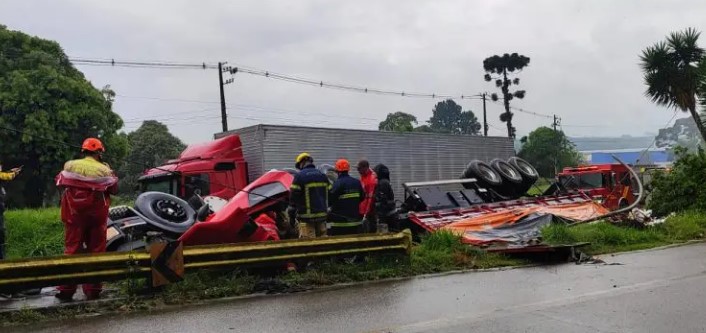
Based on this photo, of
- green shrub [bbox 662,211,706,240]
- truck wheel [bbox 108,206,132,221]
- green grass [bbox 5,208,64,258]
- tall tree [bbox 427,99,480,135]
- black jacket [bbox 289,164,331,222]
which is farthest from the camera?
tall tree [bbox 427,99,480,135]

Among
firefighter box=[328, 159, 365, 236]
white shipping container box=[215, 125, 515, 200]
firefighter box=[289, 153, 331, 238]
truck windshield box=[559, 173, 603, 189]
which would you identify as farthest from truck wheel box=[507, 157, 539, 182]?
firefighter box=[289, 153, 331, 238]

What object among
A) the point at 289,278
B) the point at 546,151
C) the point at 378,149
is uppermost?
the point at 546,151

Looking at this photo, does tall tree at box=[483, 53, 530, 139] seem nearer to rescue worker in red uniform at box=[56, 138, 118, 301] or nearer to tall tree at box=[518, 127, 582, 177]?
tall tree at box=[518, 127, 582, 177]

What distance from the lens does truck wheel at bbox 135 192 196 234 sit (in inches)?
360

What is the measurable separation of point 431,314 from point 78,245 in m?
3.90

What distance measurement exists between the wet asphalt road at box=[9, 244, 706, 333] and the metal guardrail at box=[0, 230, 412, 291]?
1.96 ft

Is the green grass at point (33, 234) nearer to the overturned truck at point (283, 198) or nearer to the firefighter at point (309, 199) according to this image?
the overturned truck at point (283, 198)

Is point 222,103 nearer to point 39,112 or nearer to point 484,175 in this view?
point 39,112

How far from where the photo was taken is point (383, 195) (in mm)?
11070

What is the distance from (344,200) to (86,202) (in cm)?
363

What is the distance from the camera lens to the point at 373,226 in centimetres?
1024

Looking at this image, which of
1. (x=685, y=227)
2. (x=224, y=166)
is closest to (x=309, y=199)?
(x=224, y=166)

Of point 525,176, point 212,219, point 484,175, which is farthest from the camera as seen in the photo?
point 525,176

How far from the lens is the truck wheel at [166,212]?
9.15m
